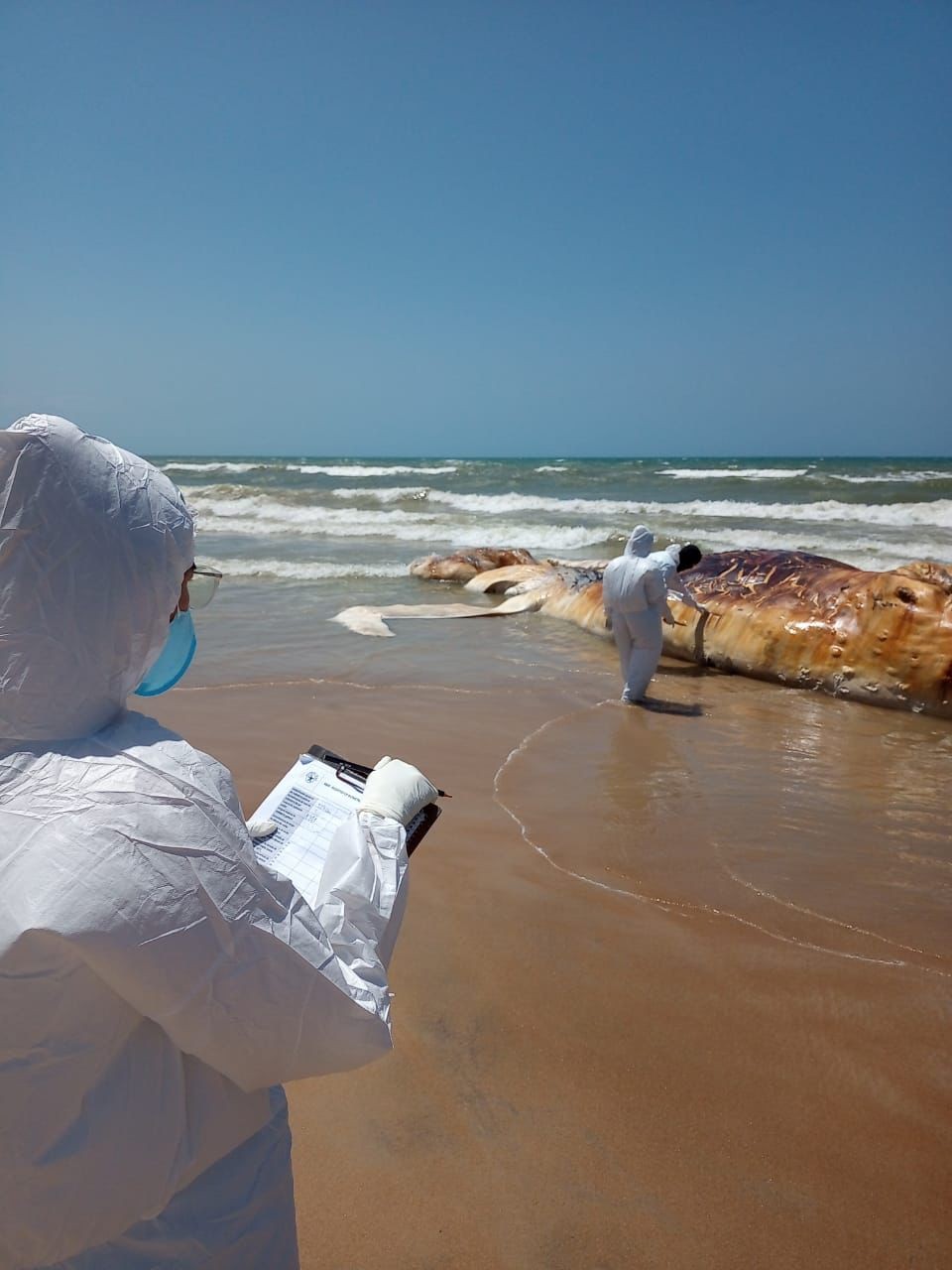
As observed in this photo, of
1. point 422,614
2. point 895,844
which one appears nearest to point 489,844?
point 895,844

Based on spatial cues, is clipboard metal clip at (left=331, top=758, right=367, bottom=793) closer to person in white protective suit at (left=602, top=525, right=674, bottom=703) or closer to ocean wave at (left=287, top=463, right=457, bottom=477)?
person in white protective suit at (left=602, top=525, right=674, bottom=703)

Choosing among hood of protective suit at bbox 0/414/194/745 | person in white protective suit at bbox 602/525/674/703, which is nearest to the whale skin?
person in white protective suit at bbox 602/525/674/703

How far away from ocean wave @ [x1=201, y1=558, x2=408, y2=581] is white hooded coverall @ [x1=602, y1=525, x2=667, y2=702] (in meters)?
6.20

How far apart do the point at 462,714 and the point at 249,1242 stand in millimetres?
4532

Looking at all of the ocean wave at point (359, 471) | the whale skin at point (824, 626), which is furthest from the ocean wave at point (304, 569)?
the ocean wave at point (359, 471)

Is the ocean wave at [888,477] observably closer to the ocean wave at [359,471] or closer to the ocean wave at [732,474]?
the ocean wave at [732,474]

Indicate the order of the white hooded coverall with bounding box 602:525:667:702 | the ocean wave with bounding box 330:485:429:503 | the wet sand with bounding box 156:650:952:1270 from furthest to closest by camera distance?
the ocean wave with bounding box 330:485:429:503 → the white hooded coverall with bounding box 602:525:667:702 → the wet sand with bounding box 156:650:952:1270

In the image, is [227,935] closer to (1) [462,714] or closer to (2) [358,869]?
(2) [358,869]

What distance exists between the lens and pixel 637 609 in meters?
6.54

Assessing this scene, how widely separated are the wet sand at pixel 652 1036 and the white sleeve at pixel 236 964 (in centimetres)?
109

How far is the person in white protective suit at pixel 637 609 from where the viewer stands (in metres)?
6.41

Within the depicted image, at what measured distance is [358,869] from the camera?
1351 millimetres

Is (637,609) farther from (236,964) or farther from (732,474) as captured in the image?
(732,474)

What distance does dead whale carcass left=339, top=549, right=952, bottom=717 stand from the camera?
20.7 feet
